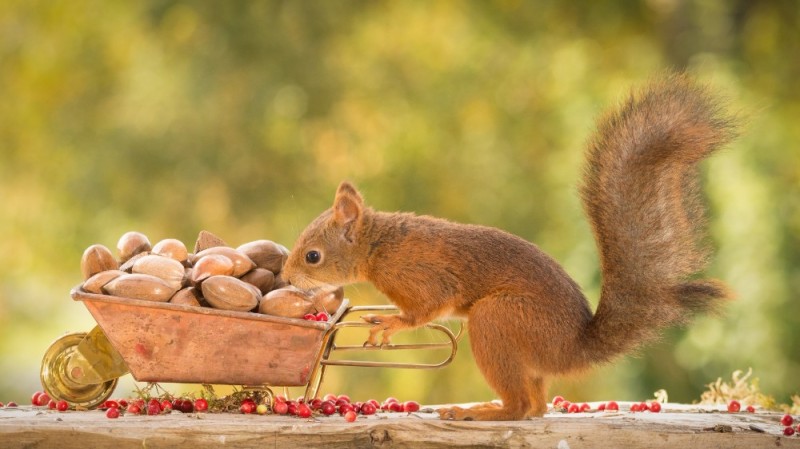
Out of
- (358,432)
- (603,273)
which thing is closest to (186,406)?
(358,432)

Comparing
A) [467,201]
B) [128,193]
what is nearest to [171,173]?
[128,193]

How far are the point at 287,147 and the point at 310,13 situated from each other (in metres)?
0.76

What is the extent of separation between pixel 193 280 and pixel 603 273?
865 millimetres

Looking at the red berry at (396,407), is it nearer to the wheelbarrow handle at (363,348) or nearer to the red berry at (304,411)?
the wheelbarrow handle at (363,348)

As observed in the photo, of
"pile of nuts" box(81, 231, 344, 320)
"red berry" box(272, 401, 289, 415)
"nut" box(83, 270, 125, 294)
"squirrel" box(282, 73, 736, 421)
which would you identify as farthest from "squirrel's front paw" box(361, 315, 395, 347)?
"nut" box(83, 270, 125, 294)

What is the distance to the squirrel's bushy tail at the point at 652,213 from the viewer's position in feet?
6.33

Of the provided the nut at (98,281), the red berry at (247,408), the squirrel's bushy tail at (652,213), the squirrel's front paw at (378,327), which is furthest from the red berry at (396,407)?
the nut at (98,281)

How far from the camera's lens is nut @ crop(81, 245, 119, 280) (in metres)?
1.91

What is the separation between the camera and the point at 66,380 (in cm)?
200

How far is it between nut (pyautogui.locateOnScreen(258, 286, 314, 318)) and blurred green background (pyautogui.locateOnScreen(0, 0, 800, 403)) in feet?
8.35

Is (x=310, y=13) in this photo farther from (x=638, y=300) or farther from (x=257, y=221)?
(x=638, y=300)

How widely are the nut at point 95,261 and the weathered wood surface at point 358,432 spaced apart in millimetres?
291

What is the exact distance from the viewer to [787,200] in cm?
380

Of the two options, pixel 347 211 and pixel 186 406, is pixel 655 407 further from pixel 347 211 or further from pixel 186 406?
pixel 186 406
